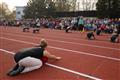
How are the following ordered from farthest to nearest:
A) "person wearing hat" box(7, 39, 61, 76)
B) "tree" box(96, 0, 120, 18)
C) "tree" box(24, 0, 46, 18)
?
"tree" box(24, 0, 46, 18)
"tree" box(96, 0, 120, 18)
"person wearing hat" box(7, 39, 61, 76)

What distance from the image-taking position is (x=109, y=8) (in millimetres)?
32625

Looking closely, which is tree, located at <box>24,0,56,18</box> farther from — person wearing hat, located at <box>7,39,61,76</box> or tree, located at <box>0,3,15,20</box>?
person wearing hat, located at <box>7,39,61,76</box>

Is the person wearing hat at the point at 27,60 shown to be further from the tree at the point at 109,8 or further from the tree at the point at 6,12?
the tree at the point at 6,12

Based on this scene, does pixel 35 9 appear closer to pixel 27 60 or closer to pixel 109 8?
pixel 109 8

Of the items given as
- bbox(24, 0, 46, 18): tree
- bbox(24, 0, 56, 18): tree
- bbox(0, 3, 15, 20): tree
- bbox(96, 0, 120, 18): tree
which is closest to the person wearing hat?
bbox(96, 0, 120, 18): tree

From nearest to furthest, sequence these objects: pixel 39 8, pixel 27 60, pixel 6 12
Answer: pixel 27 60, pixel 39 8, pixel 6 12

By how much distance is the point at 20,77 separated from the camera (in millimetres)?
7039

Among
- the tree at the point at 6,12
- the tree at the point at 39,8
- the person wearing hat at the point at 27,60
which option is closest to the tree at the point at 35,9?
the tree at the point at 39,8

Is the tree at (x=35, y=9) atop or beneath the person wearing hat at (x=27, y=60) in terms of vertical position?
atop

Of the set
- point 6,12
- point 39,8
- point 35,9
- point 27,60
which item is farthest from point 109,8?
point 6,12

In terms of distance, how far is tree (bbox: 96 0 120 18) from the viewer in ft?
105

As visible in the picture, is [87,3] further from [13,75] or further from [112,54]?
[13,75]

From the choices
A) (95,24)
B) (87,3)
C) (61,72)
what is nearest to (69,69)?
(61,72)

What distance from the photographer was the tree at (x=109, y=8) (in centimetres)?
3195
